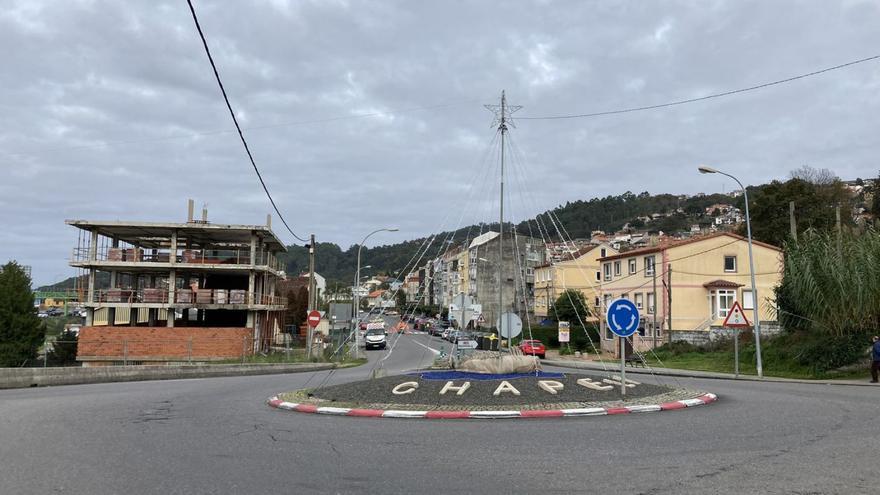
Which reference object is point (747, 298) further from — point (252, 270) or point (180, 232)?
point (180, 232)

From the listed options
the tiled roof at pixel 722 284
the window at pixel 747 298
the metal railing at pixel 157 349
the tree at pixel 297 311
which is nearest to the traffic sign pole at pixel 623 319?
the metal railing at pixel 157 349

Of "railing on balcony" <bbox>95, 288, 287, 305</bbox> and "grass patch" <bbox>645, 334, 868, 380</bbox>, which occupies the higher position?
"railing on balcony" <bbox>95, 288, 287, 305</bbox>

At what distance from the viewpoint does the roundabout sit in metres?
12.3

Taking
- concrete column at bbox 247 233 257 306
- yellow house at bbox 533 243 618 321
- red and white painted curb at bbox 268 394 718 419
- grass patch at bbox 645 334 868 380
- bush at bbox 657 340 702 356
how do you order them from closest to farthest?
red and white painted curb at bbox 268 394 718 419 → grass patch at bbox 645 334 868 380 → bush at bbox 657 340 702 356 → concrete column at bbox 247 233 257 306 → yellow house at bbox 533 243 618 321

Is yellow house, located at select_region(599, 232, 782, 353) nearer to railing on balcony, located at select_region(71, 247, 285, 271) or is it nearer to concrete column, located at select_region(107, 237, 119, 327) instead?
railing on balcony, located at select_region(71, 247, 285, 271)

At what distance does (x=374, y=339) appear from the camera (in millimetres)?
57750

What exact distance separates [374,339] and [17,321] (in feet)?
86.9

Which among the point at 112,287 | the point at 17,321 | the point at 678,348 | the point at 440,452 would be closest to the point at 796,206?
the point at 678,348

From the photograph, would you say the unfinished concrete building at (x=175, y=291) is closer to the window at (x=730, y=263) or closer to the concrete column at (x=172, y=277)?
the concrete column at (x=172, y=277)

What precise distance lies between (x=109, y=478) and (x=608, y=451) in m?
5.82

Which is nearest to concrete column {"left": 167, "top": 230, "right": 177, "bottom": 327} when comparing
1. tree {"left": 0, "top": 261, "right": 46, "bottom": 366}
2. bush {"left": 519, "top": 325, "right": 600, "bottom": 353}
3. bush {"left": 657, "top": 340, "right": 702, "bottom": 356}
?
tree {"left": 0, "top": 261, "right": 46, "bottom": 366}

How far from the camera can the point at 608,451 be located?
27.8 ft

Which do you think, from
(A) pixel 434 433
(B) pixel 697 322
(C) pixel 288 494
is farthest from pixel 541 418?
(B) pixel 697 322

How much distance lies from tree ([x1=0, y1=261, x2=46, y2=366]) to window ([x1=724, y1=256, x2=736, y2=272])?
162ft
